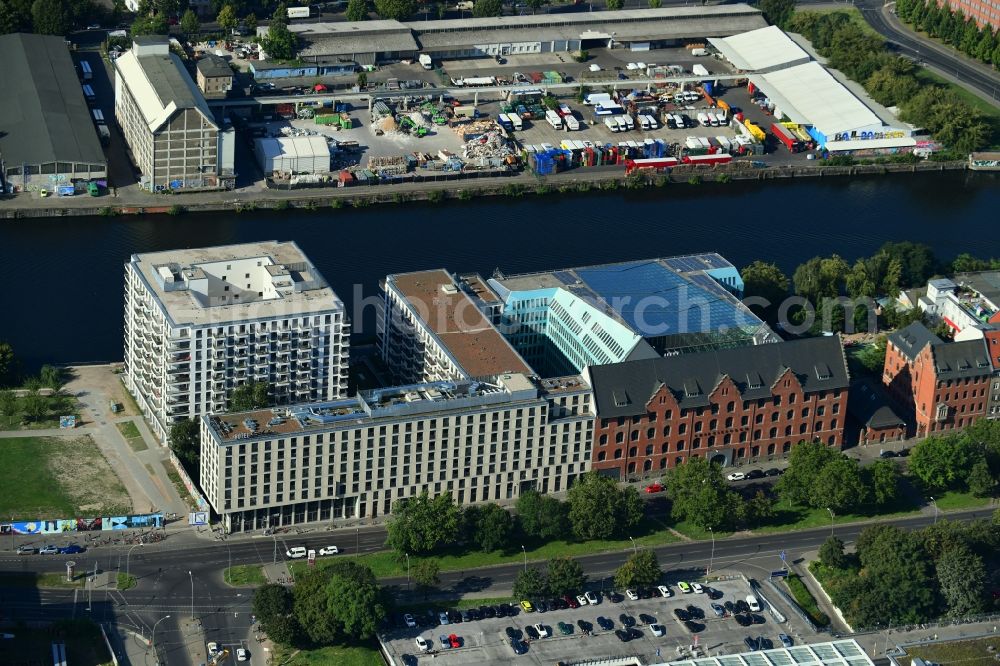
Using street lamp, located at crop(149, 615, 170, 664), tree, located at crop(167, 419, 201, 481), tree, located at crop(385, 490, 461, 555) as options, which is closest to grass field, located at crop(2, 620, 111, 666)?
street lamp, located at crop(149, 615, 170, 664)

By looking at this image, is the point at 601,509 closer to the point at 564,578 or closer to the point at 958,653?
the point at 564,578

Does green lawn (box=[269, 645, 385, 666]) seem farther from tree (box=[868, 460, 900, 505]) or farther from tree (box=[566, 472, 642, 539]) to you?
tree (box=[868, 460, 900, 505])

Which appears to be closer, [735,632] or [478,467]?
[735,632]

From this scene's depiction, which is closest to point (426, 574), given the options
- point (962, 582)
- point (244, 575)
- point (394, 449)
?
point (394, 449)

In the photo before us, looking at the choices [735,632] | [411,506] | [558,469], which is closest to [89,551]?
[411,506]

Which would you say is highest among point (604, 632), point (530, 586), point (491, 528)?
point (491, 528)

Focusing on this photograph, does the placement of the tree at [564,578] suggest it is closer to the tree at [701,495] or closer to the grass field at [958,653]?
the tree at [701,495]

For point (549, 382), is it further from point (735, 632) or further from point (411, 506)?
point (735, 632)
